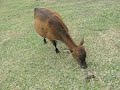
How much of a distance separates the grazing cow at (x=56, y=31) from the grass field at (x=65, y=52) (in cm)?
53

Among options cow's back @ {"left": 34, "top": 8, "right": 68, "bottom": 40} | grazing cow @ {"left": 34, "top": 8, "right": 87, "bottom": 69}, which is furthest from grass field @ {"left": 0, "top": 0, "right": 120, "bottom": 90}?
cow's back @ {"left": 34, "top": 8, "right": 68, "bottom": 40}

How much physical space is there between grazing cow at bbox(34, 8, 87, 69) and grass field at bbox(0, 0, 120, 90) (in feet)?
1.74

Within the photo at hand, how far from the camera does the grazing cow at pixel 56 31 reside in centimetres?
698

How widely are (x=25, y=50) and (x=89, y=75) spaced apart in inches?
117

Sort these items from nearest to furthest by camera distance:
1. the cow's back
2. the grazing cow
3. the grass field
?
the grazing cow → the grass field → the cow's back

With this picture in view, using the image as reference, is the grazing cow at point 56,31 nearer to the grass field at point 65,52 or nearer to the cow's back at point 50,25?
the cow's back at point 50,25

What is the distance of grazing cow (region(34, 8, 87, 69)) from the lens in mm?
6984

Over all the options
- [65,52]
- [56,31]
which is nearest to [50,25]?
[56,31]

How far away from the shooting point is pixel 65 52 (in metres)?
8.39

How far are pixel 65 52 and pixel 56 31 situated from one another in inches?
37.0

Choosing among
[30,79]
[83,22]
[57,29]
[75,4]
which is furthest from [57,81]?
[75,4]

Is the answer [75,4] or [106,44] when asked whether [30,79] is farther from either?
[75,4]

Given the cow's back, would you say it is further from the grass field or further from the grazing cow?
the grass field

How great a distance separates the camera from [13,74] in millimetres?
7992
